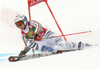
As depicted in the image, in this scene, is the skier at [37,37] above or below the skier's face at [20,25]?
below

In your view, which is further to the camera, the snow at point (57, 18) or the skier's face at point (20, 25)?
the snow at point (57, 18)

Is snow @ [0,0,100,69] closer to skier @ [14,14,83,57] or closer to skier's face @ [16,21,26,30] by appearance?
skier @ [14,14,83,57]

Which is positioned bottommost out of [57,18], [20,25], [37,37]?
[37,37]

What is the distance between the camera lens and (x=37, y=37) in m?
2.38

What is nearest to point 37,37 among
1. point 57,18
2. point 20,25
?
point 20,25

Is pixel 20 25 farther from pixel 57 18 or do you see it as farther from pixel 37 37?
pixel 57 18

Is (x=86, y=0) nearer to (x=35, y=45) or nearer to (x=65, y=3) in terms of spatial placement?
(x=65, y=3)

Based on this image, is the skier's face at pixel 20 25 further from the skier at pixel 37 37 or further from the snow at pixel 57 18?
the snow at pixel 57 18

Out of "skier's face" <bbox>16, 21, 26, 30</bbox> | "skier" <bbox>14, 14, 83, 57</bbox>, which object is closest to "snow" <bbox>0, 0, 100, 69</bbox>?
"skier" <bbox>14, 14, 83, 57</bbox>

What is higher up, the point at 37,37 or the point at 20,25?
the point at 20,25

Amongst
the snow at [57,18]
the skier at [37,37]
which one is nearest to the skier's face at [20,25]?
the skier at [37,37]

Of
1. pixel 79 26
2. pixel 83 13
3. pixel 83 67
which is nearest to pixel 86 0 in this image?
pixel 83 13

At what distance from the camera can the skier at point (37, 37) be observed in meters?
2.31

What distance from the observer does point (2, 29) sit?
4.03 metres
